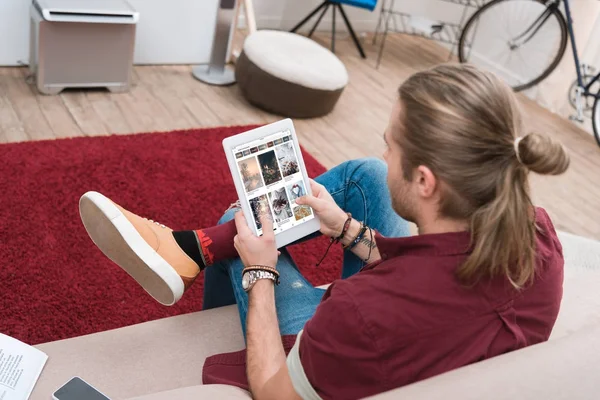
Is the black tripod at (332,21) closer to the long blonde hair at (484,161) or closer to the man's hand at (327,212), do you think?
the man's hand at (327,212)

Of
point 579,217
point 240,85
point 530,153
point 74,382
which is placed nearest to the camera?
point 530,153

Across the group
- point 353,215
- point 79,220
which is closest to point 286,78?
point 79,220

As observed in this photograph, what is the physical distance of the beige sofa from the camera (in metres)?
0.89

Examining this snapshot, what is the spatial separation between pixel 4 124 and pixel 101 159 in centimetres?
46

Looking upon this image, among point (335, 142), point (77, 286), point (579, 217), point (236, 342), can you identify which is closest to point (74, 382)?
point (236, 342)

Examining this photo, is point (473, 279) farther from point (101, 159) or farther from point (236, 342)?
point (101, 159)

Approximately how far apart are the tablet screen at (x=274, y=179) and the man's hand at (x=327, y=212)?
27mm

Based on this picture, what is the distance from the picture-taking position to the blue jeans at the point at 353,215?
1.35 m

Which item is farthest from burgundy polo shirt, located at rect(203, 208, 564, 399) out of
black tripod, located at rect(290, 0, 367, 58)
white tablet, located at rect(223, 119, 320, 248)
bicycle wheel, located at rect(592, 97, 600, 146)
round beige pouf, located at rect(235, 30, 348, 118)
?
black tripod, located at rect(290, 0, 367, 58)

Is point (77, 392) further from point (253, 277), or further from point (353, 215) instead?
point (353, 215)

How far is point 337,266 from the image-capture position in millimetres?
2266

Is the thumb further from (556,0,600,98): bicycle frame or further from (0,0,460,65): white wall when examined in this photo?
(556,0,600,98): bicycle frame

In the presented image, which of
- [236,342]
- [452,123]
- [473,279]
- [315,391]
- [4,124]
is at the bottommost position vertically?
[4,124]

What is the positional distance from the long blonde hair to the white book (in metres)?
0.73
